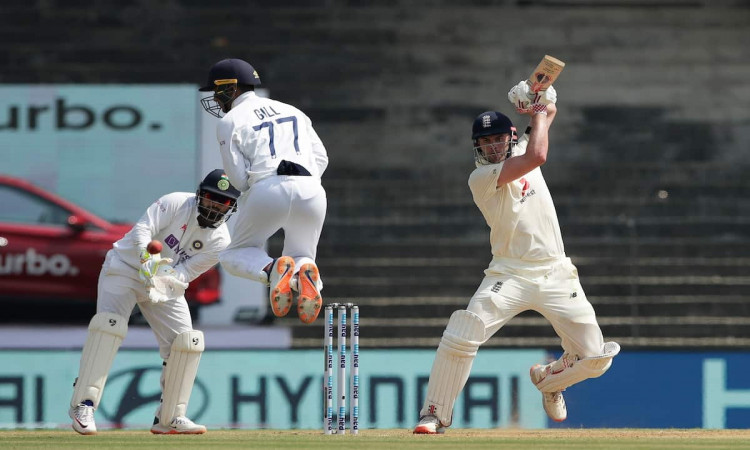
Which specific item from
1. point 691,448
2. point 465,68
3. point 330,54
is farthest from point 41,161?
point 691,448

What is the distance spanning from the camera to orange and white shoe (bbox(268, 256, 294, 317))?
6.63 meters

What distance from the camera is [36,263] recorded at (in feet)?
36.4

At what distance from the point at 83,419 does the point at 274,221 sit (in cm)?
161

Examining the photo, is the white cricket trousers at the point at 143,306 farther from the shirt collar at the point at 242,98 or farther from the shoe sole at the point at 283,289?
the shoe sole at the point at 283,289

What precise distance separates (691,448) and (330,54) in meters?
6.02

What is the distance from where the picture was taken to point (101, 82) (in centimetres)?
1172

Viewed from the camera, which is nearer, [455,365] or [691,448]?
[691,448]

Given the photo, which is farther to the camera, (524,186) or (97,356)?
(97,356)

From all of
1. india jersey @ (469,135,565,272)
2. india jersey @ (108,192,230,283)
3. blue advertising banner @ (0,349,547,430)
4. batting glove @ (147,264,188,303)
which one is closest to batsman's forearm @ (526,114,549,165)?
india jersey @ (469,135,565,272)

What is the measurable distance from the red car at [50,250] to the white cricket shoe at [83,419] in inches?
138

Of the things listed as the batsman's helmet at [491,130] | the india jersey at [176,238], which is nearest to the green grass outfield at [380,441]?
the india jersey at [176,238]

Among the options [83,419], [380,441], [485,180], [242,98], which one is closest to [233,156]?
[242,98]

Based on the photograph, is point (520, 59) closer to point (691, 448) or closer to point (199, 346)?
point (199, 346)

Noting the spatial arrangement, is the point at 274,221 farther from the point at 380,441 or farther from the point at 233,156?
the point at 380,441
